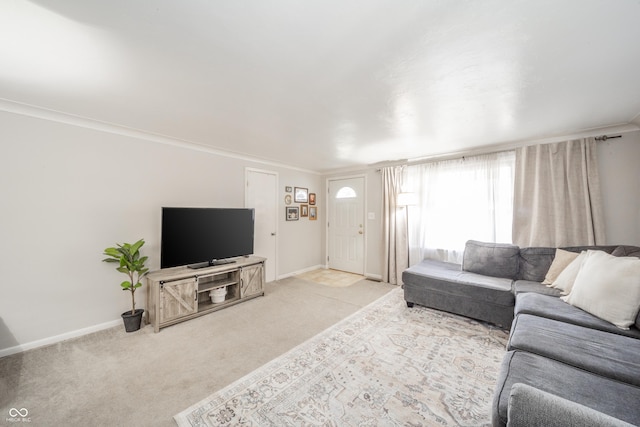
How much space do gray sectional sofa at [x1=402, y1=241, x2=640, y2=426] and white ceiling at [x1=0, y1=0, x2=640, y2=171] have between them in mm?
1745

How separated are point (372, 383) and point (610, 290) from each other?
6.85ft

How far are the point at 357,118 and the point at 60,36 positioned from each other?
7.49 ft

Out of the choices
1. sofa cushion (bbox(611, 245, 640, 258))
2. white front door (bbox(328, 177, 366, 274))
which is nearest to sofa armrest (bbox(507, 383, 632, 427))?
sofa cushion (bbox(611, 245, 640, 258))

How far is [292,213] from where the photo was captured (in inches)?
200

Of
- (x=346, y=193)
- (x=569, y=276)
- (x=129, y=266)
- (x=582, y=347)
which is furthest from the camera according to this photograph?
(x=346, y=193)

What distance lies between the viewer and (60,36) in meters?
1.34

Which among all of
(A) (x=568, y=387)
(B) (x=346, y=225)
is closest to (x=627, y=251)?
(A) (x=568, y=387)

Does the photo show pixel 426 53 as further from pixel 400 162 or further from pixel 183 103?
pixel 400 162

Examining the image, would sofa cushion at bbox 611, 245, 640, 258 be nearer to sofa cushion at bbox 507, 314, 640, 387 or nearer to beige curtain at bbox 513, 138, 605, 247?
beige curtain at bbox 513, 138, 605, 247

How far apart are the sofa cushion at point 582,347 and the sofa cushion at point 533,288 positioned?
776mm

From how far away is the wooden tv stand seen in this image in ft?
8.95

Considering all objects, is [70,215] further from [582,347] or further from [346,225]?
[582,347]

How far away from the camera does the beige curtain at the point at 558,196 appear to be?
2.83 metres

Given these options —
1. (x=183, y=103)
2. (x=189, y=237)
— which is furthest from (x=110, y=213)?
(x=183, y=103)
